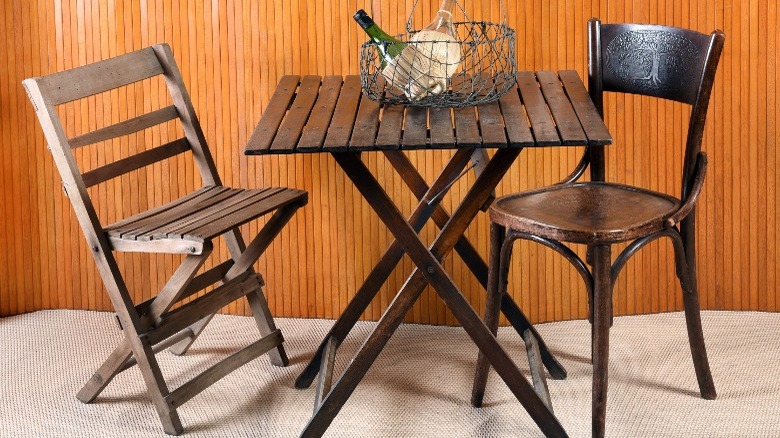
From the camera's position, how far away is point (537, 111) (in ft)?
9.98

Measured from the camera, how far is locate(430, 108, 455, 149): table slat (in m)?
2.75

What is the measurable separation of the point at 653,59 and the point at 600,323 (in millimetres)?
924

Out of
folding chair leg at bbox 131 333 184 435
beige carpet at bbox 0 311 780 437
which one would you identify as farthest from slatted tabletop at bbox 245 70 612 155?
beige carpet at bbox 0 311 780 437

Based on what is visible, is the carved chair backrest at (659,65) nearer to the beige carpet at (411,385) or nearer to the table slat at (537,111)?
the table slat at (537,111)

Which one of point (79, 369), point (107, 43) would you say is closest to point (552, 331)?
point (79, 369)

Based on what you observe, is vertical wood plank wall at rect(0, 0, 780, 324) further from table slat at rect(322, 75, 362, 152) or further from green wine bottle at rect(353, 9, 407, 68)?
green wine bottle at rect(353, 9, 407, 68)

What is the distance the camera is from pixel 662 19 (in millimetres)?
3926

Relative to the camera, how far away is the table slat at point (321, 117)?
2.80 m

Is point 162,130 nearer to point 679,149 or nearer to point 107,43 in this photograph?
point 107,43

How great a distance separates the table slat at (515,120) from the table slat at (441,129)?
147 mm

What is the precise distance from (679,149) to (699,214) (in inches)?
10.0

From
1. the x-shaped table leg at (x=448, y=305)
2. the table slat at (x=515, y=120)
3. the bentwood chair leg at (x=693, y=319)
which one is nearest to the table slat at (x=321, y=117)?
the x-shaped table leg at (x=448, y=305)

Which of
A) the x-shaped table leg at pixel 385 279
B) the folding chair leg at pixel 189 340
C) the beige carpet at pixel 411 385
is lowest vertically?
the beige carpet at pixel 411 385

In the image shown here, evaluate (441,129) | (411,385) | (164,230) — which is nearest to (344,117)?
(441,129)
